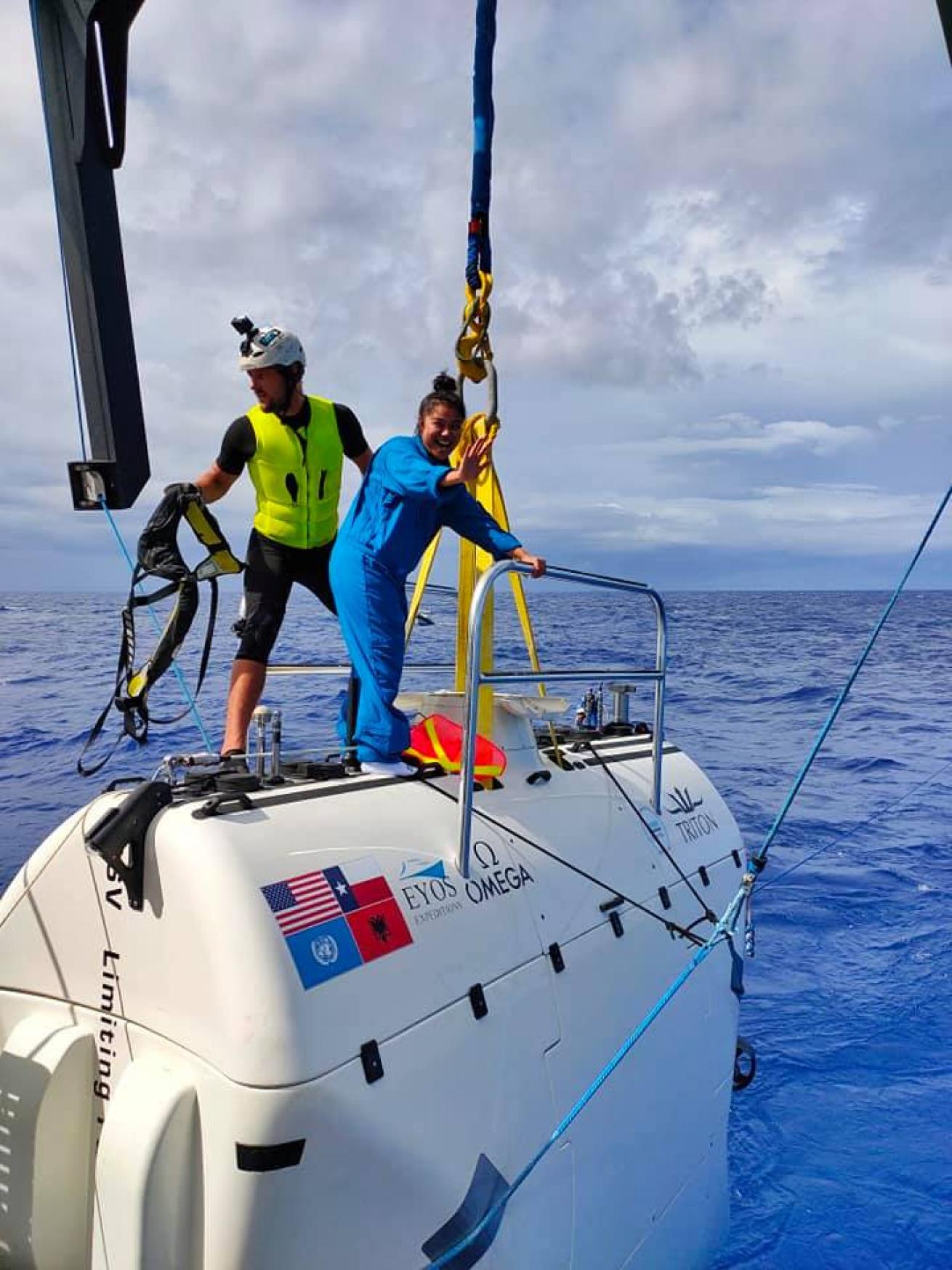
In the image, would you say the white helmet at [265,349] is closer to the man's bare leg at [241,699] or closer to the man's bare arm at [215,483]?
the man's bare arm at [215,483]

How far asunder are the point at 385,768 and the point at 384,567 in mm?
661

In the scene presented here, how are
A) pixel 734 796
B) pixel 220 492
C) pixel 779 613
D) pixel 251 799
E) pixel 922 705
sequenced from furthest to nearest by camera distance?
pixel 779 613 → pixel 922 705 → pixel 734 796 → pixel 220 492 → pixel 251 799

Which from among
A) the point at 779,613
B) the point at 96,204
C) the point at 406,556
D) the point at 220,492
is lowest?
the point at 779,613

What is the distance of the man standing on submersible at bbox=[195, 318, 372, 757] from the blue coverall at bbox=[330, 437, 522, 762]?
0.48 m

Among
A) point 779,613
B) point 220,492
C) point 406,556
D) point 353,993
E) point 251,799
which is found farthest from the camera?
point 779,613

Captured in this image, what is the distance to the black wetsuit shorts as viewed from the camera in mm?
3775

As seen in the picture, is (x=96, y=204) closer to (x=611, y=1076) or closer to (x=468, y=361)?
(x=468, y=361)

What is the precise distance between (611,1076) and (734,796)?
7867 millimetres

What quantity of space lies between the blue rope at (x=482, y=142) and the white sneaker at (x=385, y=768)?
2041mm

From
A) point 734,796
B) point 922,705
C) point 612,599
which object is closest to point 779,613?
point 612,599

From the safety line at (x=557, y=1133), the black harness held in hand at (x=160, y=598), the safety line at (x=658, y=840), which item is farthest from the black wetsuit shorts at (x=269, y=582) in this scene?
the safety line at (x=557, y=1133)

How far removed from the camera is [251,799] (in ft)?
8.59

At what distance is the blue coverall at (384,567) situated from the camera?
3.17 m

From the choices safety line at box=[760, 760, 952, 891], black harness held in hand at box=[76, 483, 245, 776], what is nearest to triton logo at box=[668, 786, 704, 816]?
black harness held in hand at box=[76, 483, 245, 776]
